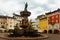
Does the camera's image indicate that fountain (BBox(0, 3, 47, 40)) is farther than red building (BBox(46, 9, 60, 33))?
No

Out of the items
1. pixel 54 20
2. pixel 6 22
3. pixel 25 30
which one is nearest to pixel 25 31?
pixel 25 30

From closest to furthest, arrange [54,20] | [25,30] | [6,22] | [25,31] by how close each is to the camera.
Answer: [25,31]
[25,30]
[54,20]
[6,22]

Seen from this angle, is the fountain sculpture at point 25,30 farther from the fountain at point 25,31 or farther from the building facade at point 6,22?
the building facade at point 6,22

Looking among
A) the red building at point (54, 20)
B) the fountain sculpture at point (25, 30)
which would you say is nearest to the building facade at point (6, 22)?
the red building at point (54, 20)

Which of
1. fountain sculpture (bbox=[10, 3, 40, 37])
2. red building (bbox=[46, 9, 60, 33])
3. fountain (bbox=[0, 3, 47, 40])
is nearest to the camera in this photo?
fountain (bbox=[0, 3, 47, 40])

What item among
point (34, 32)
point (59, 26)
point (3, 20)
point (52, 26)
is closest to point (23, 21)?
point (34, 32)

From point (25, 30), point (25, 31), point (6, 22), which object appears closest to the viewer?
point (25, 31)

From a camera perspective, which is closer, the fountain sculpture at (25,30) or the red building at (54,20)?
the fountain sculpture at (25,30)

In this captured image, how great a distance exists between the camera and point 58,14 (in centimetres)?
6525

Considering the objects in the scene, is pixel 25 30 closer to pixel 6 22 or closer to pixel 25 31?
pixel 25 31

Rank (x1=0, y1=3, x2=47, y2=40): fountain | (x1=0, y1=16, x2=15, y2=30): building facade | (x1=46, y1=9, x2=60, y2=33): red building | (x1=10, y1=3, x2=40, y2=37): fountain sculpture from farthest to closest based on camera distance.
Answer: (x1=0, y1=16, x2=15, y2=30): building facade → (x1=46, y1=9, x2=60, y2=33): red building → (x1=10, y1=3, x2=40, y2=37): fountain sculpture → (x1=0, y1=3, x2=47, y2=40): fountain

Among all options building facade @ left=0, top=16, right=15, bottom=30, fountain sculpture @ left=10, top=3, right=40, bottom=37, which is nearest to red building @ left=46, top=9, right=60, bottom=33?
building facade @ left=0, top=16, right=15, bottom=30

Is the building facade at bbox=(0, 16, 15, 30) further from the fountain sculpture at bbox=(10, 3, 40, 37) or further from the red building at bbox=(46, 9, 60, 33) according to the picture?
the fountain sculpture at bbox=(10, 3, 40, 37)

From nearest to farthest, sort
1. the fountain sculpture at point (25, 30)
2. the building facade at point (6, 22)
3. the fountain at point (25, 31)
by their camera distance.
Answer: the fountain at point (25, 31) < the fountain sculpture at point (25, 30) < the building facade at point (6, 22)
